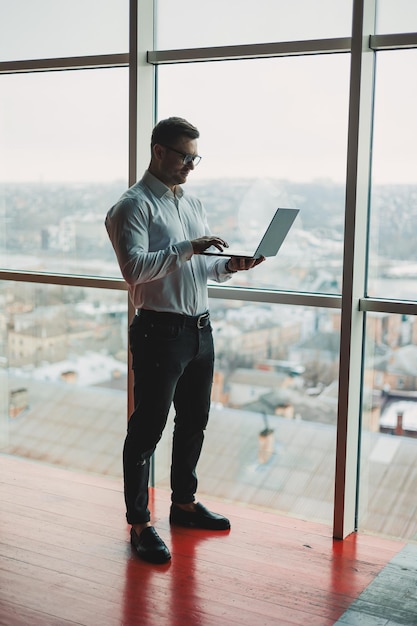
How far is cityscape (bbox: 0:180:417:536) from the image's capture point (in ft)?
11.6

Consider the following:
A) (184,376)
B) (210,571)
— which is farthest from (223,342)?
(210,571)

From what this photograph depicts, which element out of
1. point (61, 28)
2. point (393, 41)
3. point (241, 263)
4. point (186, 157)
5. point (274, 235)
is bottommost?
point (241, 263)

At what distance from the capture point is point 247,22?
368 centimetres

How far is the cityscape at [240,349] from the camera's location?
3535 millimetres

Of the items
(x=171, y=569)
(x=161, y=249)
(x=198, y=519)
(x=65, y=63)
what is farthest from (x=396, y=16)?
(x=171, y=569)

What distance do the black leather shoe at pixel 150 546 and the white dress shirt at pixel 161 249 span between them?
36.5 inches

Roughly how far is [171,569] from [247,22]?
7.85 ft

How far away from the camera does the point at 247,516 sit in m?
3.79

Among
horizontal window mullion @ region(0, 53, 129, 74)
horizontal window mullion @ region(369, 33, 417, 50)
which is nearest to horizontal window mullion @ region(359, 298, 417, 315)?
horizontal window mullion @ region(369, 33, 417, 50)

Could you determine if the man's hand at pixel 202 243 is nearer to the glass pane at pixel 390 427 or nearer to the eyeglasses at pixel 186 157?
the eyeglasses at pixel 186 157

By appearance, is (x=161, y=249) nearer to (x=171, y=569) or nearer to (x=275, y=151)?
(x=275, y=151)

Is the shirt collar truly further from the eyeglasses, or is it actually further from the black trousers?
the black trousers

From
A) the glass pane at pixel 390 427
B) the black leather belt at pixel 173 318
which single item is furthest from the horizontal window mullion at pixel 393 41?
the black leather belt at pixel 173 318

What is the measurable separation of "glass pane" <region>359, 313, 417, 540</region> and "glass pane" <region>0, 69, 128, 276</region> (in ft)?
4.80
